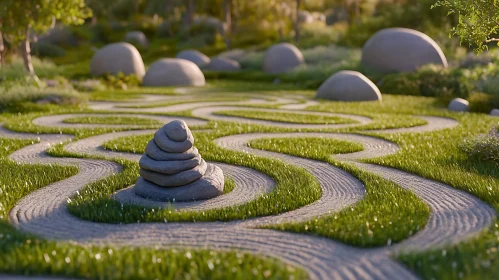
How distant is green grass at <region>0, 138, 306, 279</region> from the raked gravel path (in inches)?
9.7

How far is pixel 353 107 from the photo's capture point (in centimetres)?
1432

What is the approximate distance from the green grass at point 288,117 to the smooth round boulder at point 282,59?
45.9 ft

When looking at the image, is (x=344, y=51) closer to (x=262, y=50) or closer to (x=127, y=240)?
(x=262, y=50)

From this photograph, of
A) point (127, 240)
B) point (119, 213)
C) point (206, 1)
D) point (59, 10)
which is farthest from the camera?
point (206, 1)

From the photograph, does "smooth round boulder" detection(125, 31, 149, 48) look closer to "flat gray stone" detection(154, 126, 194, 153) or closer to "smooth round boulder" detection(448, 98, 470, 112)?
"smooth round boulder" detection(448, 98, 470, 112)

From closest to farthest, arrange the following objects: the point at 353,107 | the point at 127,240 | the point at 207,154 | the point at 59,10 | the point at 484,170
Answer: the point at 127,240 → the point at 484,170 → the point at 207,154 → the point at 353,107 → the point at 59,10

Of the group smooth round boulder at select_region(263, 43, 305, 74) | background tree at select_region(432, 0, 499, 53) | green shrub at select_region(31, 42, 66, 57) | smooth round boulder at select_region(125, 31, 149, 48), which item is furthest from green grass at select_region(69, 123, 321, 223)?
smooth round boulder at select_region(125, 31, 149, 48)

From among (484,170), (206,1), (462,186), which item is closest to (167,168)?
(462,186)

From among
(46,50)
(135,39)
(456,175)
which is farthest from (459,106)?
(135,39)

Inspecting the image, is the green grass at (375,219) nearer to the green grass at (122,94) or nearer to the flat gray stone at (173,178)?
the flat gray stone at (173,178)

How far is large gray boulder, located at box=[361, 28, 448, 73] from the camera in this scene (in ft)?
67.8

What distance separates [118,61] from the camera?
74.1 feet

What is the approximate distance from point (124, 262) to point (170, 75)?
1845 cm

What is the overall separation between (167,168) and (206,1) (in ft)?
164
